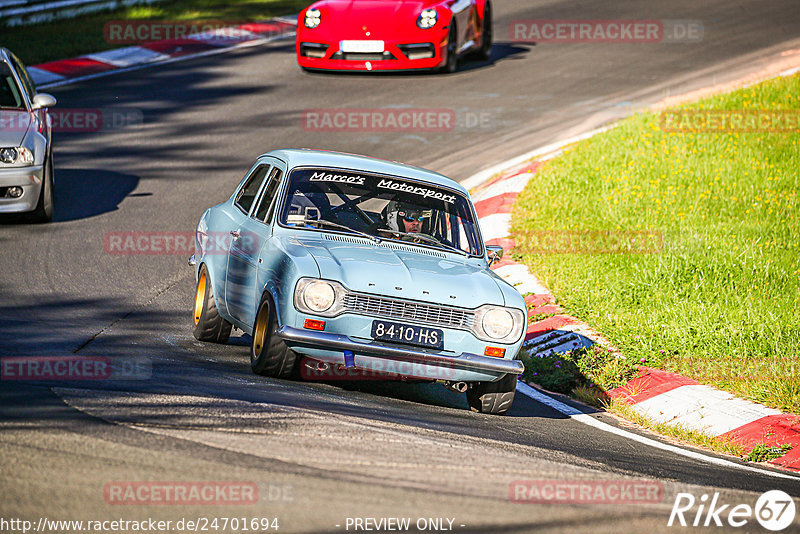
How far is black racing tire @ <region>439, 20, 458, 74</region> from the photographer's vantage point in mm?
18188

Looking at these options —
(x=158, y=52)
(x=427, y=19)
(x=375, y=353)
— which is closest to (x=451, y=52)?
(x=427, y=19)

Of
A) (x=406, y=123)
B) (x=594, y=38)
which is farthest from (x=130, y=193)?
(x=594, y=38)

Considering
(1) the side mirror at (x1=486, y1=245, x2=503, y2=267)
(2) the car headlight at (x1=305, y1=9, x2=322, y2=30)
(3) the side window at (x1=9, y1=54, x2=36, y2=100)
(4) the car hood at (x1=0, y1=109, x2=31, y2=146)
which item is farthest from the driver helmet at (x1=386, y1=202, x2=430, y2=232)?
(2) the car headlight at (x1=305, y1=9, x2=322, y2=30)

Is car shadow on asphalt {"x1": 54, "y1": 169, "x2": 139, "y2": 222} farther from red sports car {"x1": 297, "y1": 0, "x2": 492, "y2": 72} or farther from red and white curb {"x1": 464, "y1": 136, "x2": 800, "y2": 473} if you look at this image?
red sports car {"x1": 297, "y1": 0, "x2": 492, "y2": 72}

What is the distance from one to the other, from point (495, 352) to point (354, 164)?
2021mm

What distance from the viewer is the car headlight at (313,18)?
17516mm

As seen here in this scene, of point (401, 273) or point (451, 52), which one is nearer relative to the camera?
point (401, 273)

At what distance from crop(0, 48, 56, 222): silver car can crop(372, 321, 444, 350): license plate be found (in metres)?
6.01

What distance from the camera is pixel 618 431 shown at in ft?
24.4

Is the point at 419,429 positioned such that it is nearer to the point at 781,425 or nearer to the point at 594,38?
the point at 781,425

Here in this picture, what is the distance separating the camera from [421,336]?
6.76 m

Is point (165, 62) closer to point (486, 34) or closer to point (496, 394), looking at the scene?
point (486, 34)

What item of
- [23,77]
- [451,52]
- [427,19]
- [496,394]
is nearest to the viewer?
[496,394]

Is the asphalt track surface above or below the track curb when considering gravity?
above
